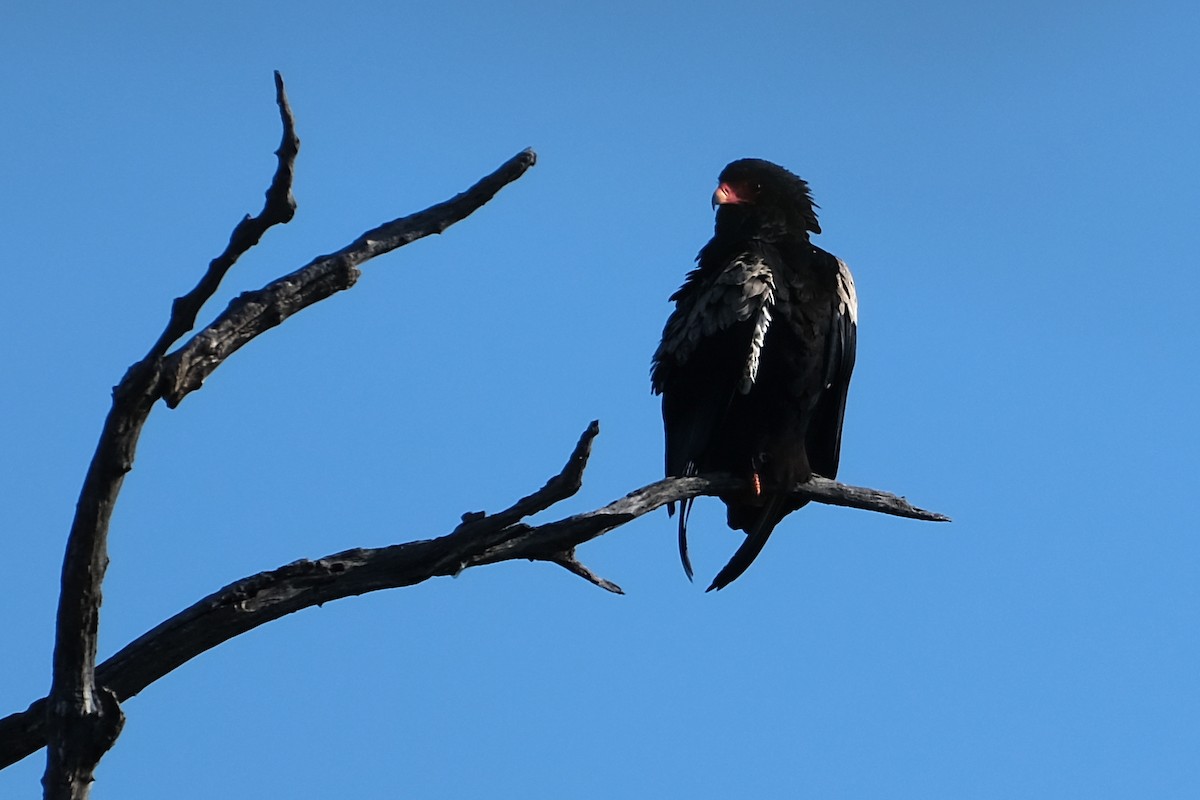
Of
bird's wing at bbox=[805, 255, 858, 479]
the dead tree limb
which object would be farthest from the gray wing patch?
the dead tree limb

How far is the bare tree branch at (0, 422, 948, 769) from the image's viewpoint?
3334 millimetres

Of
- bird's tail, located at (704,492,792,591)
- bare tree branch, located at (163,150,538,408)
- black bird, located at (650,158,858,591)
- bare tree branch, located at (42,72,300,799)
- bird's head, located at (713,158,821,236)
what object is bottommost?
bare tree branch, located at (42,72,300,799)

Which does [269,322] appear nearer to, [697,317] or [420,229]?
[420,229]

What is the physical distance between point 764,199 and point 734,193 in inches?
5.4

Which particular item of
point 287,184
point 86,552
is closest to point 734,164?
point 287,184

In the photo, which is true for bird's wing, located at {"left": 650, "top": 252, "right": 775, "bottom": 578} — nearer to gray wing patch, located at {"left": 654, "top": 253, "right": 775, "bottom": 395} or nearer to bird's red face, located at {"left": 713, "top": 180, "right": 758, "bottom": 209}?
gray wing patch, located at {"left": 654, "top": 253, "right": 775, "bottom": 395}

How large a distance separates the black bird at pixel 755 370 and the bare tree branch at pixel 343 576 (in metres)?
1.40

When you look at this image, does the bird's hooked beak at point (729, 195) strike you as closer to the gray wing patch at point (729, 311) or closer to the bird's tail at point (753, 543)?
the gray wing patch at point (729, 311)

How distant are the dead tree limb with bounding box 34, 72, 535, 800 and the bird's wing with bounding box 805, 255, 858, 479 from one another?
9.22ft

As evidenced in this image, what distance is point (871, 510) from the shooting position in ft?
16.1

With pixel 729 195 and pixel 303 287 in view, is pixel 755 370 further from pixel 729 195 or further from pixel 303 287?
pixel 303 287

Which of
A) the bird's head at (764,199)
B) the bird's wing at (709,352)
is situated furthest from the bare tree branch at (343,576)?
the bird's head at (764,199)

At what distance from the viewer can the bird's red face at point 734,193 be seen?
20.1ft

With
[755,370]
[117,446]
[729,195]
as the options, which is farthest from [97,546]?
[729,195]
